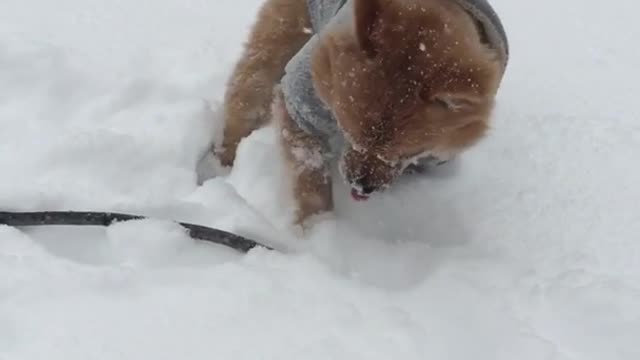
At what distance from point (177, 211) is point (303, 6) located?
909mm

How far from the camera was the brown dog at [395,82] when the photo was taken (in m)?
2.04

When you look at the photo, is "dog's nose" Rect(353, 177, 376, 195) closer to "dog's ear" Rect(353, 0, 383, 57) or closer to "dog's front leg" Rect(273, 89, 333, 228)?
"dog's front leg" Rect(273, 89, 333, 228)

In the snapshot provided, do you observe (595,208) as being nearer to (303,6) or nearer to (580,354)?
(580,354)

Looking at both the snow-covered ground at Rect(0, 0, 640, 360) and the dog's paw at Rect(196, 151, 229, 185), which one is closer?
the snow-covered ground at Rect(0, 0, 640, 360)

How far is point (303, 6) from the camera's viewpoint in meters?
2.95

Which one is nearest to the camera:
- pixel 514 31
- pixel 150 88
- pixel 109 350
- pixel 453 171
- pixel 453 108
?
pixel 109 350

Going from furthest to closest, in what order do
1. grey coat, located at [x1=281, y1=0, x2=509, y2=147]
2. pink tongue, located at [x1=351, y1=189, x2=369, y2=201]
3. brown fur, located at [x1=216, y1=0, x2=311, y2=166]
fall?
brown fur, located at [x1=216, y1=0, x2=311, y2=166] < pink tongue, located at [x1=351, y1=189, x2=369, y2=201] < grey coat, located at [x1=281, y1=0, x2=509, y2=147]

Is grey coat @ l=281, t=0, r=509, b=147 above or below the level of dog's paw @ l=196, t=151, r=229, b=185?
above

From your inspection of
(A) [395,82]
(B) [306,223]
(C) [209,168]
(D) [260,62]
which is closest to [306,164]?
(B) [306,223]

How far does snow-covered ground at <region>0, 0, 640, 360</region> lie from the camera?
2131 mm

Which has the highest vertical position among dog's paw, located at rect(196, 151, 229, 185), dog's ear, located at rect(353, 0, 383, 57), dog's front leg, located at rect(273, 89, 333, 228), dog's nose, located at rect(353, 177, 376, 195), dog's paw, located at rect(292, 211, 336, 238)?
dog's ear, located at rect(353, 0, 383, 57)

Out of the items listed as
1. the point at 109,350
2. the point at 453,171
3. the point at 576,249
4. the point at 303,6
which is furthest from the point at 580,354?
the point at 303,6

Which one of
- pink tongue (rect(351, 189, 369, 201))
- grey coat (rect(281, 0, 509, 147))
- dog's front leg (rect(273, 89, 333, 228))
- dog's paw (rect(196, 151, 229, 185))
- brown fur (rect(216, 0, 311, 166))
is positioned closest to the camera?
grey coat (rect(281, 0, 509, 147))

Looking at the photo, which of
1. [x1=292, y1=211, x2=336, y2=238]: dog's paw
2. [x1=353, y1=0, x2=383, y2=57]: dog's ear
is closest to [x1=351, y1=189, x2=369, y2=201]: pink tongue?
[x1=292, y1=211, x2=336, y2=238]: dog's paw
